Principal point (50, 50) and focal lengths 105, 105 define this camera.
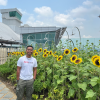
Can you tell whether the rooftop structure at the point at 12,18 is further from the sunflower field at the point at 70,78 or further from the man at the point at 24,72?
the man at the point at 24,72

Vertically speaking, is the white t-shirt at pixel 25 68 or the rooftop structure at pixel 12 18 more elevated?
the rooftop structure at pixel 12 18

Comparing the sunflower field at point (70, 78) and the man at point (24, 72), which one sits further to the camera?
the man at point (24, 72)

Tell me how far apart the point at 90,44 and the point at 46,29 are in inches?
960

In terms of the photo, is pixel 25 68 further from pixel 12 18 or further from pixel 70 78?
pixel 12 18

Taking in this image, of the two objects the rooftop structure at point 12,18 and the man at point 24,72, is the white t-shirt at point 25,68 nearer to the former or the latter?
the man at point 24,72

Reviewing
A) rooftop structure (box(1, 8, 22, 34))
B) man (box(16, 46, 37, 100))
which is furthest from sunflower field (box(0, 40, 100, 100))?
rooftop structure (box(1, 8, 22, 34))

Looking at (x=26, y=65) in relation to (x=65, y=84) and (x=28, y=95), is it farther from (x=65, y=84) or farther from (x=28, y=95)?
(x=65, y=84)

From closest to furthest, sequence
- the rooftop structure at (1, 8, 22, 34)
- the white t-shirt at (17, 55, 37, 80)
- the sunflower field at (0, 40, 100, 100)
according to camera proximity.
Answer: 1. the sunflower field at (0, 40, 100, 100)
2. the white t-shirt at (17, 55, 37, 80)
3. the rooftop structure at (1, 8, 22, 34)

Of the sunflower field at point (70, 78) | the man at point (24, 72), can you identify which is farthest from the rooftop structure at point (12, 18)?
the man at point (24, 72)

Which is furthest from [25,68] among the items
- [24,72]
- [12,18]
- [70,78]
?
[12,18]

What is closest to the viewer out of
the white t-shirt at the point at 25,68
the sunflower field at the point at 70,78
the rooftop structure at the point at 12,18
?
the sunflower field at the point at 70,78

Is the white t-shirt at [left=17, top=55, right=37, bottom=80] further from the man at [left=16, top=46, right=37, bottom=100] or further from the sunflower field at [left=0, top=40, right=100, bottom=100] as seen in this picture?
the sunflower field at [left=0, top=40, right=100, bottom=100]

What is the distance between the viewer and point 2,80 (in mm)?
5062

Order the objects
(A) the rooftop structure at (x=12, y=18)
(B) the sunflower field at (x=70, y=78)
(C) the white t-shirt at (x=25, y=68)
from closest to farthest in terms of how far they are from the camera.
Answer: (B) the sunflower field at (x=70, y=78) → (C) the white t-shirt at (x=25, y=68) → (A) the rooftop structure at (x=12, y=18)
